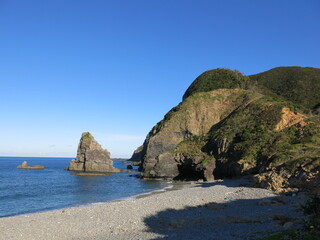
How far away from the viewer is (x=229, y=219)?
18.7 meters

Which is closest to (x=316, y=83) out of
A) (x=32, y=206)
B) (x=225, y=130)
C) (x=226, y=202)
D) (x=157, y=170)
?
(x=225, y=130)

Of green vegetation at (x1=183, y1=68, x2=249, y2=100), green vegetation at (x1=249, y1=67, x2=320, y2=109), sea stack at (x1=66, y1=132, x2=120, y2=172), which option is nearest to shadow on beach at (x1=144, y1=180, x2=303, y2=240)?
sea stack at (x1=66, y1=132, x2=120, y2=172)

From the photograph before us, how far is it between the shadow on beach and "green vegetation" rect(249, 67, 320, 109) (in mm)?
79097

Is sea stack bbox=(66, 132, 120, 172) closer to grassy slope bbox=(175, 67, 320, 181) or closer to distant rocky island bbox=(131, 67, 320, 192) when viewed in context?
distant rocky island bbox=(131, 67, 320, 192)

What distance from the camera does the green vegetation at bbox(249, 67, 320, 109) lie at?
333 ft

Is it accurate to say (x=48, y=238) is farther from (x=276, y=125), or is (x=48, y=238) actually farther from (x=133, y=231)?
(x=276, y=125)

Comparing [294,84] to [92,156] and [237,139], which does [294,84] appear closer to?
[237,139]

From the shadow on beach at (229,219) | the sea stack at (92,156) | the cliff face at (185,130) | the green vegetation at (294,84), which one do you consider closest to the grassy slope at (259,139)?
the cliff face at (185,130)

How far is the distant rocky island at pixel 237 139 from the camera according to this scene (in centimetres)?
3403

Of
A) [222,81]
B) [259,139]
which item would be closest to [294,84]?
[222,81]

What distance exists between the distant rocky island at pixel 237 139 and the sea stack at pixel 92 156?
20054 mm

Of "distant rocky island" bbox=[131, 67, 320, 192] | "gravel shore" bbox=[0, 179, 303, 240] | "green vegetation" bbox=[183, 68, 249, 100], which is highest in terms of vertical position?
"green vegetation" bbox=[183, 68, 249, 100]

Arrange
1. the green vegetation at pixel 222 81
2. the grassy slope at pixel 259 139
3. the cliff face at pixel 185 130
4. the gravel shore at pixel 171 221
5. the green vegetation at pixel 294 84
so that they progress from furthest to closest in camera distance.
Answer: the green vegetation at pixel 294 84
the green vegetation at pixel 222 81
the cliff face at pixel 185 130
the grassy slope at pixel 259 139
the gravel shore at pixel 171 221

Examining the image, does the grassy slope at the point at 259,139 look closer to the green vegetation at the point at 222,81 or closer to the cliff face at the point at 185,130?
the green vegetation at the point at 222,81
